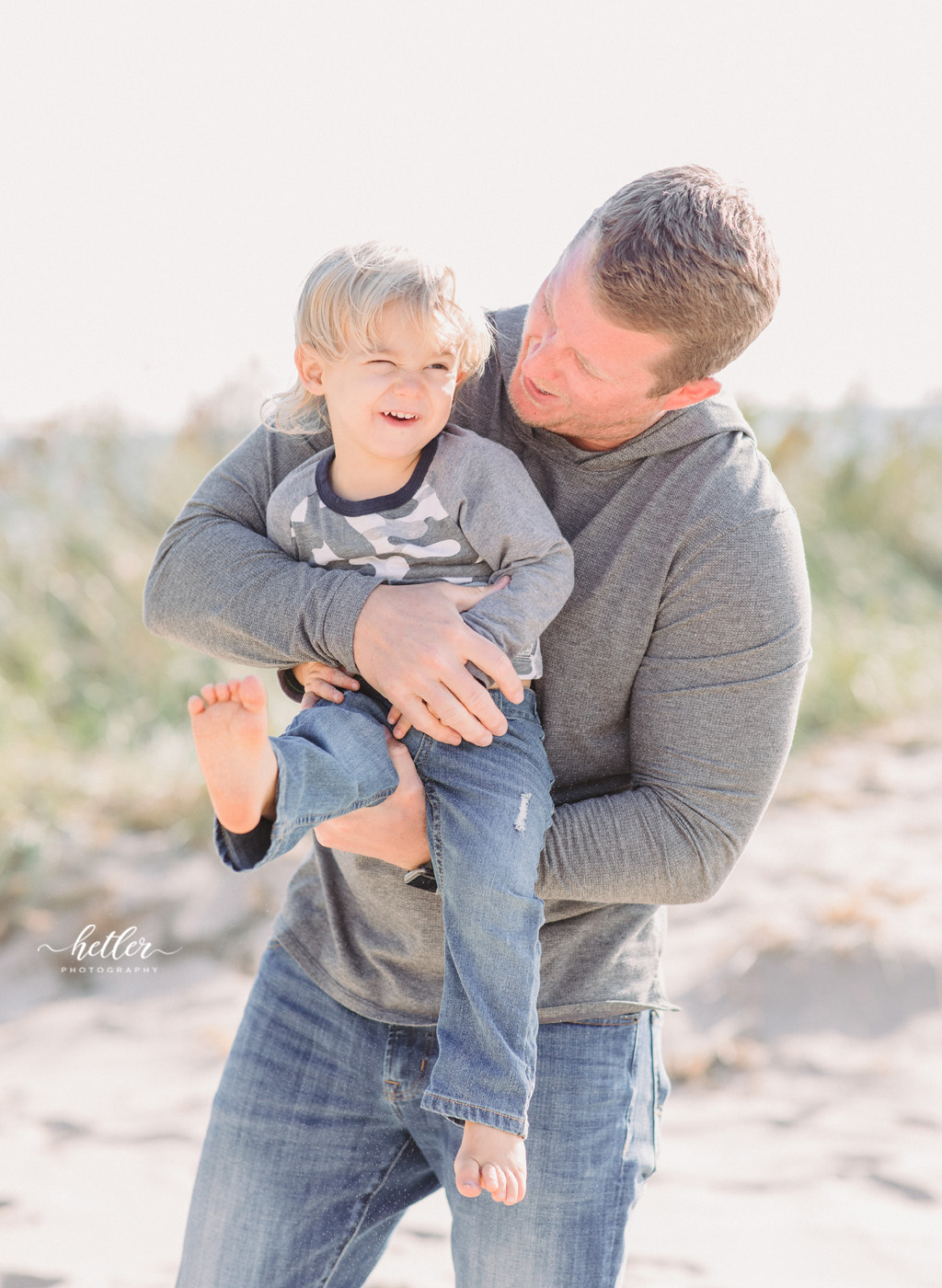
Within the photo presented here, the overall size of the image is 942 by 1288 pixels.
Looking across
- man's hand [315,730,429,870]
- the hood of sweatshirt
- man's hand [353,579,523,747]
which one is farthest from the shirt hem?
the hood of sweatshirt

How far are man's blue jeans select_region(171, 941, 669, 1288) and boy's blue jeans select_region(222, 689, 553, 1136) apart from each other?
163 millimetres

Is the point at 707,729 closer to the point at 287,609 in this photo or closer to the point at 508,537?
the point at 508,537

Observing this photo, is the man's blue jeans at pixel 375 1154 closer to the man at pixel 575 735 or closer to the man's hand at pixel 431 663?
the man at pixel 575 735

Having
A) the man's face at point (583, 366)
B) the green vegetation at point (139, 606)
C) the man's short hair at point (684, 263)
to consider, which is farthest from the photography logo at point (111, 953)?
the man's short hair at point (684, 263)

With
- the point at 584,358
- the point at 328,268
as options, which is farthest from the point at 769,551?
the point at 328,268

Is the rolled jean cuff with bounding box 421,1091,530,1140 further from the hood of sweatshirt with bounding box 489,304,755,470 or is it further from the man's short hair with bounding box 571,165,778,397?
the man's short hair with bounding box 571,165,778,397

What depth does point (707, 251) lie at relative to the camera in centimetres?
173

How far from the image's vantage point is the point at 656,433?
1878 millimetres

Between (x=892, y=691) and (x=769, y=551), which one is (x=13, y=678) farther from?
(x=769, y=551)

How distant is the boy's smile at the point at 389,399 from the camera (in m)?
1.89

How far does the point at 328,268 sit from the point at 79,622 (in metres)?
4.55

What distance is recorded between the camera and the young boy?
5.40 feet

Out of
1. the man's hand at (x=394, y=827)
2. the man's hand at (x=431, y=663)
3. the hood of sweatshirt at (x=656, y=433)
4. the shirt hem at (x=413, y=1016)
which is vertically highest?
the hood of sweatshirt at (x=656, y=433)

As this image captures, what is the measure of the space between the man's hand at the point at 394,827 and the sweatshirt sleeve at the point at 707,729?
0.66ft
